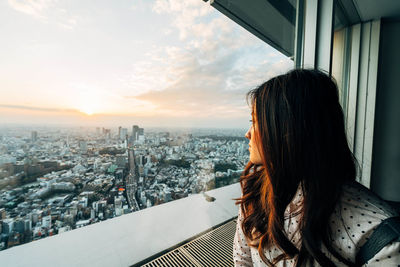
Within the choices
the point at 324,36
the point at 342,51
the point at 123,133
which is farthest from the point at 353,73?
the point at 123,133

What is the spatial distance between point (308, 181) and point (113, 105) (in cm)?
103

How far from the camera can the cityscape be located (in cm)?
73

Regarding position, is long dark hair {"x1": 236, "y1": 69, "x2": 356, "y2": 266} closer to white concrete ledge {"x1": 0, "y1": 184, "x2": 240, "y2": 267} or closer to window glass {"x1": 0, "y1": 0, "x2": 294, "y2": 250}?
window glass {"x1": 0, "y1": 0, "x2": 294, "y2": 250}

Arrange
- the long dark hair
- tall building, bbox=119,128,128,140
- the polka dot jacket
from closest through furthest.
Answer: the polka dot jacket, the long dark hair, tall building, bbox=119,128,128,140

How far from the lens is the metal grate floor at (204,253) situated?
112 centimetres

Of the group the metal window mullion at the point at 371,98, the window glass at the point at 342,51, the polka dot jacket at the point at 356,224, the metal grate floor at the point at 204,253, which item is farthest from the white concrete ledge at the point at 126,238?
the metal window mullion at the point at 371,98

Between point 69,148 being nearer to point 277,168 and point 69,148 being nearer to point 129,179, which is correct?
point 129,179

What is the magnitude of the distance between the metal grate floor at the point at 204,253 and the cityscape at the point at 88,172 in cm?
33

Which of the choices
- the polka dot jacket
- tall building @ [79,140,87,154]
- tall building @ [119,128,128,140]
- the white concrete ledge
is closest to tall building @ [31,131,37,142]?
tall building @ [79,140,87,154]

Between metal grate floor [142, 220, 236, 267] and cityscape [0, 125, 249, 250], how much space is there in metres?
0.33

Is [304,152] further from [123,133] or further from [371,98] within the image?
[371,98]

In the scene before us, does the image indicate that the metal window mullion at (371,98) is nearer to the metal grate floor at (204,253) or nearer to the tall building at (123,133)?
the metal grate floor at (204,253)

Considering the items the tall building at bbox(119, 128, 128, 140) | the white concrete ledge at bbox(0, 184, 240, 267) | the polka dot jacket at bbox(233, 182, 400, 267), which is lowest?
the white concrete ledge at bbox(0, 184, 240, 267)

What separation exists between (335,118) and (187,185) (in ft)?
3.38
